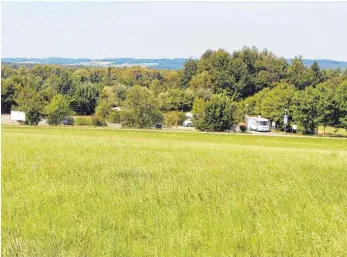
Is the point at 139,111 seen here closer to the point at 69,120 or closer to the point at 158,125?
the point at 158,125

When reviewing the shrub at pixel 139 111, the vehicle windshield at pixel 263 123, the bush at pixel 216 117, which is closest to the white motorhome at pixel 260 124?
the vehicle windshield at pixel 263 123

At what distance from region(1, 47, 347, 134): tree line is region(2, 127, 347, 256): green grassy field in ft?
229

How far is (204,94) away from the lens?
115 meters

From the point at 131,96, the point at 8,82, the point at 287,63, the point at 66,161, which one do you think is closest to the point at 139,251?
the point at 66,161

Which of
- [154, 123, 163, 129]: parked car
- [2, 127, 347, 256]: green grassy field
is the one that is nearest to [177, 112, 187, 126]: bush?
[154, 123, 163, 129]: parked car

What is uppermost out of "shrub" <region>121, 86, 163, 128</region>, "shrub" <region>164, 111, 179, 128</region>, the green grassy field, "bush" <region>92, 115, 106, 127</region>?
the green grassy field

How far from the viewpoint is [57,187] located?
27.7ft

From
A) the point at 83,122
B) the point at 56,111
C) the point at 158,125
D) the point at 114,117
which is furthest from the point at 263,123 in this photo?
the point at 56,111

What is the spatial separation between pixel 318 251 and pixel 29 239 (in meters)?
3.53

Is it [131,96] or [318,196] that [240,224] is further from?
[131,96]

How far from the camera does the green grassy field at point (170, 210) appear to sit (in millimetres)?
5617

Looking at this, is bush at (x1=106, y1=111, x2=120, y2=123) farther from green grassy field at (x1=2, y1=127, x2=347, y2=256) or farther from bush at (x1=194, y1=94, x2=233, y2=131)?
green grassy field at (x1=2, y1=127, x2=347, y2=256)

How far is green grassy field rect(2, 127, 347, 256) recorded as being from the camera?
5617 millimetres

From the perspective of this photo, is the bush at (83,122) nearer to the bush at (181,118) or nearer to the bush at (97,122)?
the bush at (97,122)
